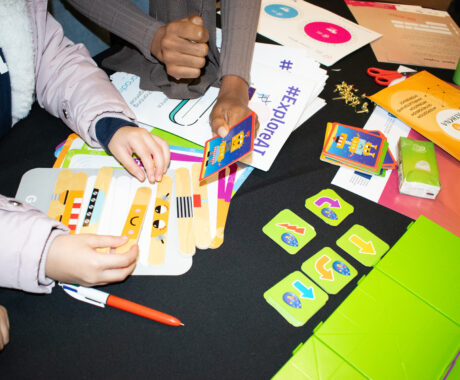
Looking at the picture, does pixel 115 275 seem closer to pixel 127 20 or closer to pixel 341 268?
pixel 341 268

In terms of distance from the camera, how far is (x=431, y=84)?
0.91m

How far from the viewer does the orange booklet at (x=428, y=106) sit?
773mm

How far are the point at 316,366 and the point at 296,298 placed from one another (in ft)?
0.33

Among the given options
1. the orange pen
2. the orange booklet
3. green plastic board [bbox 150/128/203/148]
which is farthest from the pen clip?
the orange booklet

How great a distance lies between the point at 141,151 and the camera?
2.17ft

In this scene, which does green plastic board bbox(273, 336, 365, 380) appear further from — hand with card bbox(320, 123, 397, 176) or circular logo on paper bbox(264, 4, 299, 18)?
circular logo on paper bbox(264, 4, 299, 18)

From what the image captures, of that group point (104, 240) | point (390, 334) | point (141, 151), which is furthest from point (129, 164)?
point (390, 334)

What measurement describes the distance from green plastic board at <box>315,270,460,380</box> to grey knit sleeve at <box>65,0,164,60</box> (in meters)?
0.71

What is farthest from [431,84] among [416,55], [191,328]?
[191,328]

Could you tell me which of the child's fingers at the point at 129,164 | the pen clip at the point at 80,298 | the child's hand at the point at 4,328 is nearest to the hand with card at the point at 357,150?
the child's fingers at the point at 129,164

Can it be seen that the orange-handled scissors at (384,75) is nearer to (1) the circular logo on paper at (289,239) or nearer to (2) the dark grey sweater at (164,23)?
(2) the dark grey sweater at (164,23)

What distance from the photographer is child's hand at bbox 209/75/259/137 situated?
0.71 metres

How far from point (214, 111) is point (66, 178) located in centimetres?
34

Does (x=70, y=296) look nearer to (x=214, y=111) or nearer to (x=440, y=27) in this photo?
(x=214, y=111)
